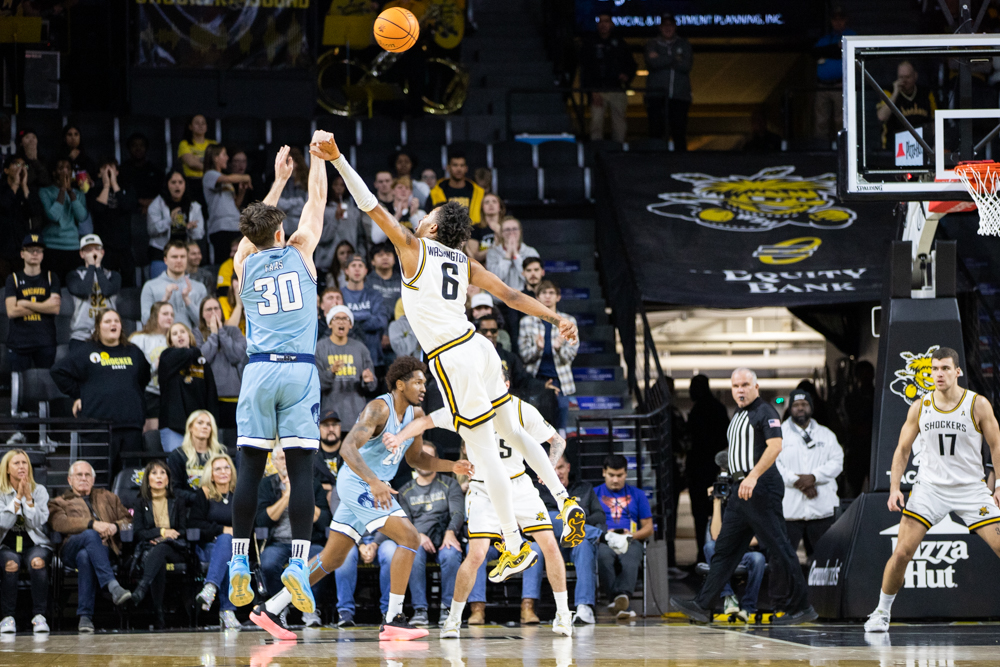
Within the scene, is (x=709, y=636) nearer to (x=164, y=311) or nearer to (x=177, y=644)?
(x=177, y=644)

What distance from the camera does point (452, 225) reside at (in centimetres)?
795

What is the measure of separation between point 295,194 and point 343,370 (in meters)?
3.50

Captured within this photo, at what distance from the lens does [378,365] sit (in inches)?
535

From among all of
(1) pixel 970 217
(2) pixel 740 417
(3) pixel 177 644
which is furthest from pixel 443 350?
(1) pixel 970 217

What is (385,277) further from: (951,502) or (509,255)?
(951,502)

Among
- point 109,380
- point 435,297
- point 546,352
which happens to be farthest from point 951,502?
point 109,380

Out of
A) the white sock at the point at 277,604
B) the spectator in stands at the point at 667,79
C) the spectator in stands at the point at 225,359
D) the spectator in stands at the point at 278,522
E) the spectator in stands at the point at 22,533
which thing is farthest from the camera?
the spectator in stands at the point at 667,79

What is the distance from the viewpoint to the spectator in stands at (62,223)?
572 inches

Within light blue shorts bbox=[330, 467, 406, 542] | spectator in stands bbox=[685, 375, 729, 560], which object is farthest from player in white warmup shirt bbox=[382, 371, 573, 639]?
spectator in stands bbox=[685, 375, 729, 560]

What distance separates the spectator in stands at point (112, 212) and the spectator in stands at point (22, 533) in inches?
155

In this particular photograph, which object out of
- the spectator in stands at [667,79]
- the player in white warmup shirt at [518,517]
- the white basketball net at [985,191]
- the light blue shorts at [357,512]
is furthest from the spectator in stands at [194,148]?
the white basketball net at [985,191]

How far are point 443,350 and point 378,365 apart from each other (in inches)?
231

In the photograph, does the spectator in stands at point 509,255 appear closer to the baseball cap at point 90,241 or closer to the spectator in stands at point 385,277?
the spectator in stands at point 385,277

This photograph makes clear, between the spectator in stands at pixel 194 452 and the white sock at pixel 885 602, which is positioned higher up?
the spectator in stands at pixel 194 452
